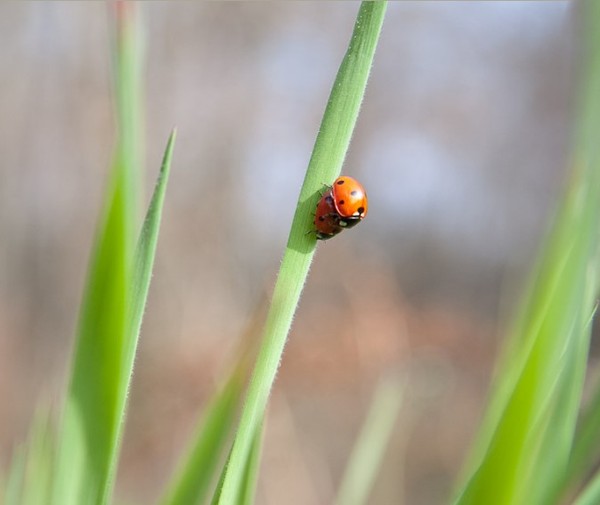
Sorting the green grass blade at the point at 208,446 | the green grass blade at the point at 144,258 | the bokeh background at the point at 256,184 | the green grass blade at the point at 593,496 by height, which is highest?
the green grass blade at the point at 144,258

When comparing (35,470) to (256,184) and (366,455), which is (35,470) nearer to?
Answer: (366,455)

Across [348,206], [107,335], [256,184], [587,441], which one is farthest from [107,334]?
[256,184]

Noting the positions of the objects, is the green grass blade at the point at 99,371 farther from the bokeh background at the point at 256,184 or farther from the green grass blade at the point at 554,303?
the bokeh background at the point at 256,184

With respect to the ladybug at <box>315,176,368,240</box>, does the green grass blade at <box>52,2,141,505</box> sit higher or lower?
higher

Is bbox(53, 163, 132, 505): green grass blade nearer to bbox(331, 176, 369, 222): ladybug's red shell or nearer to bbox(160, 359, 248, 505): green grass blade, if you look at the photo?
bbox(160, 359, 248, 505): green grass blade

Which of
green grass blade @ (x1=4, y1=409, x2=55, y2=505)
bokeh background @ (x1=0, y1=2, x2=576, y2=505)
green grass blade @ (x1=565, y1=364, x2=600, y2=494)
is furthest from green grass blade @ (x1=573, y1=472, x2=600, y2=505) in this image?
bokeh background @ (x1=0, y1=2, x2=576, y2=505)

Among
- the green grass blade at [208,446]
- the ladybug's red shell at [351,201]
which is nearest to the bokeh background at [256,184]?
the ladybug's red shell at [351,201]

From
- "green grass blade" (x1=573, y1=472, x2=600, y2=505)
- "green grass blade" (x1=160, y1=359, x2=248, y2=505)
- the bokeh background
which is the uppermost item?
"green grass blade" (x1=573, y1=472, x2=600, y2=505)
